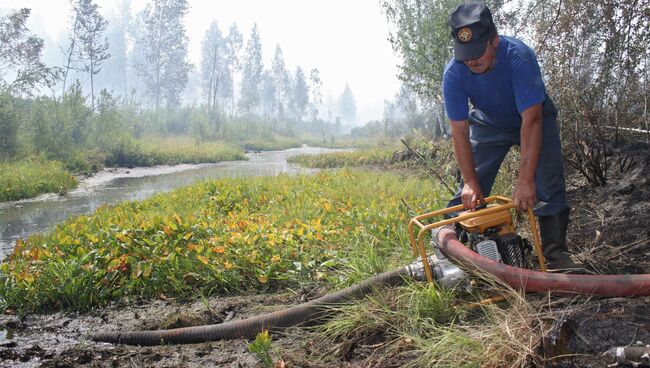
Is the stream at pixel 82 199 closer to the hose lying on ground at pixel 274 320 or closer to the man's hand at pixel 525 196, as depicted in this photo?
the hose lying on ground at pixel 274 320

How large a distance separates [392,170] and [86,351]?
12.2 metres

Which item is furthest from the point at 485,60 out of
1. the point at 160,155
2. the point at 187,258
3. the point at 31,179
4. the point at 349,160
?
the point at 160,155

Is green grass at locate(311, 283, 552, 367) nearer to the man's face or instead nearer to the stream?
the man's face

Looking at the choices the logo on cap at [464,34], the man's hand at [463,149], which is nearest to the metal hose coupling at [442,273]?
the man's hand at [463,149]

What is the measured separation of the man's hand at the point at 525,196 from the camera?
2820 millimetres

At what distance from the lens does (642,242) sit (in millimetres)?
3395

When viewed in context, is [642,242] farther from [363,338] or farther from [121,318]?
[121,318]

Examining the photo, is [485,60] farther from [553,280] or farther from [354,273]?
[354,273]

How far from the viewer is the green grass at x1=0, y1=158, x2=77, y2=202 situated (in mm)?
11141

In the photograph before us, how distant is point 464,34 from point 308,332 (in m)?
2.04

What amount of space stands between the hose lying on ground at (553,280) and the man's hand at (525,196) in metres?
0.38

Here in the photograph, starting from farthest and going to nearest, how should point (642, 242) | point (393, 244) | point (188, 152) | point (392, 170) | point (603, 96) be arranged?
point (188, 152) < point (392, 170) < point (603, 96) < point (393, 244) < point (642, 242)

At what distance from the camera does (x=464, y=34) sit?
2.80 metres

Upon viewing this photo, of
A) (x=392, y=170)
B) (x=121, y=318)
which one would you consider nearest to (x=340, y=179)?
(x=392, y=170)
